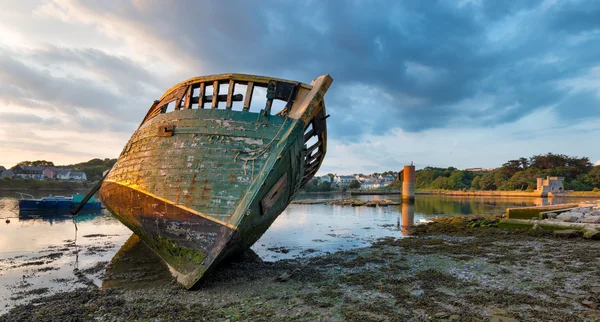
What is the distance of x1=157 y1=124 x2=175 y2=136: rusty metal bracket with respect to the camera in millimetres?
8586

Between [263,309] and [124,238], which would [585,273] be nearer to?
[263,309]

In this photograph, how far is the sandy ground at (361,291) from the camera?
5781 mm

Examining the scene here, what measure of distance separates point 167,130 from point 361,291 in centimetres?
606

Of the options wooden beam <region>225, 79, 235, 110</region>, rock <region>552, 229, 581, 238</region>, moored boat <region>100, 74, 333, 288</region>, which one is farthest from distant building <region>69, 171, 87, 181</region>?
rock <region>552, 229, 581, 238</region>

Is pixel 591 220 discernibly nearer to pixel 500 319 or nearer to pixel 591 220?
pixel 591 220

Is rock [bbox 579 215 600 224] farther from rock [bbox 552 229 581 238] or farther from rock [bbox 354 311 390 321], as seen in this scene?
rock [bbox 354 311 390 321]

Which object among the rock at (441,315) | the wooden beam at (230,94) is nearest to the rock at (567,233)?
the rock at (441,315)

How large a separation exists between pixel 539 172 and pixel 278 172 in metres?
103

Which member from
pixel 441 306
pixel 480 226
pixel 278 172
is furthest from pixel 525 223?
pixel 278 172

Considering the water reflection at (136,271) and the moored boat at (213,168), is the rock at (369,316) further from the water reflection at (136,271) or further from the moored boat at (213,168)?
the water reflection at (136,271)

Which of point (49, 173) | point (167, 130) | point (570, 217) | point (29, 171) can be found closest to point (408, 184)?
point (570, 217)

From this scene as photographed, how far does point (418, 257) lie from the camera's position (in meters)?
11.1

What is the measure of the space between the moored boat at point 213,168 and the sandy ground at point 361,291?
1.05 metres

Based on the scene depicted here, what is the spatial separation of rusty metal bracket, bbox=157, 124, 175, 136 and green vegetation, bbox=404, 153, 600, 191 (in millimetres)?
94558
